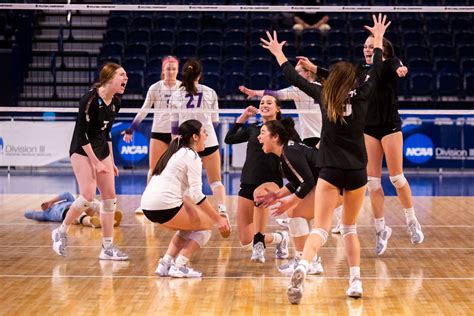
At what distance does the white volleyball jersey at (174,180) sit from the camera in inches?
291

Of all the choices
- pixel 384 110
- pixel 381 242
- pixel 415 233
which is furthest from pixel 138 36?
pixel 381 242

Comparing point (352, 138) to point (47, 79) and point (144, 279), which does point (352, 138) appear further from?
point (47, 79)

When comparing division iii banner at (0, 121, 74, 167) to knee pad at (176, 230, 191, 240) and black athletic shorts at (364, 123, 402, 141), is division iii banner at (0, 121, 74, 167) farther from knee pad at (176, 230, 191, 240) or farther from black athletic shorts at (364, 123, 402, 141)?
knee pad at (176, 230, 191, 240)

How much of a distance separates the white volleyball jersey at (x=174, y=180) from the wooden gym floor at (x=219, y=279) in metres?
0.64

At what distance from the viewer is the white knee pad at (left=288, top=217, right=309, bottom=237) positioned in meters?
7.59

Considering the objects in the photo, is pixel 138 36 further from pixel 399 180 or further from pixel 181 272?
pixel 181 272

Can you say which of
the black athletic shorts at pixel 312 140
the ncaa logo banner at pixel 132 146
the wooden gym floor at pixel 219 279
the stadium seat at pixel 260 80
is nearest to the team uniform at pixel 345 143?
the wooden gym floor at pixel 219 279

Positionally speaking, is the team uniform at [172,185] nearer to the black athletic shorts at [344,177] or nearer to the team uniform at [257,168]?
the team uniform at [257,168]

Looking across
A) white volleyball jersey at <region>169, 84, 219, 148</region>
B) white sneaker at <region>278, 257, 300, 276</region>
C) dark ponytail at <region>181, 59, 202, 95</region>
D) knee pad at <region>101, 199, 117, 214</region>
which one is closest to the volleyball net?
white volleyball jersey at <region>169, 84, 219, 148</region>

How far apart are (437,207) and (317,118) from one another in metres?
3.31

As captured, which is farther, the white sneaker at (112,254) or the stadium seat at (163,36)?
the stadium seat at (163,36)

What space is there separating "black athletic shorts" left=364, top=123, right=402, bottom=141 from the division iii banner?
363 inches

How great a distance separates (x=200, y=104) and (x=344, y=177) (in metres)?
3.79

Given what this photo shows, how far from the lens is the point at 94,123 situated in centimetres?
838
